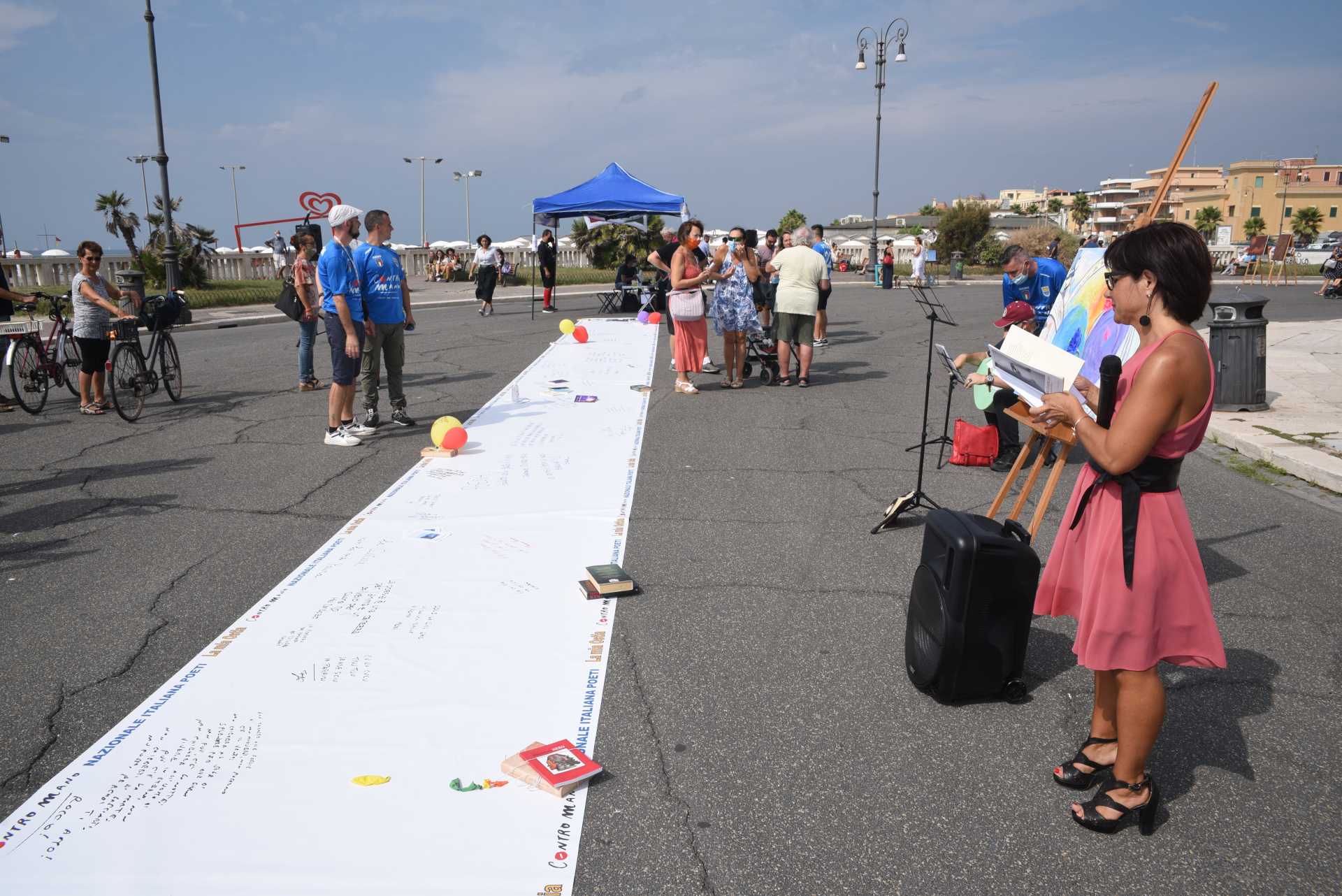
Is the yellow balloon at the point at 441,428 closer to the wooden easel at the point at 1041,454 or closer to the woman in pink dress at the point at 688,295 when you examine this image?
the woman in pink dress at the point at 688,295

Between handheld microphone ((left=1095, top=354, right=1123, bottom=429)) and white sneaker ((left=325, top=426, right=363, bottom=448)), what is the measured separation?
690 centimetres

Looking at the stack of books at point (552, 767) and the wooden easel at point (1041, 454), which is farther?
the wooden easel at point (1041, 454)

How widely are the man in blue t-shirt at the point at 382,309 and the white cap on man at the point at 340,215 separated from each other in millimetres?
136

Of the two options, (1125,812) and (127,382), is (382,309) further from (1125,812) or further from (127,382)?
(1125,812)

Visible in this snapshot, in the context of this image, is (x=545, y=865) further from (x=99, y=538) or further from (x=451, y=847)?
(x=99, y=538)

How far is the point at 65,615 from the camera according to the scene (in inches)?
183

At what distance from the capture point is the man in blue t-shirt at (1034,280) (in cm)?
797

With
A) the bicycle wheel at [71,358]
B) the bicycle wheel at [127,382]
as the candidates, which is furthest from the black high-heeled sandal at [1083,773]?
the bicycle wheel at [71,358]

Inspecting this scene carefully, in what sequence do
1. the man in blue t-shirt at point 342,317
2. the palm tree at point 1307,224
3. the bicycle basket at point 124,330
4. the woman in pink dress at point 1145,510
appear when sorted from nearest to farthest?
the woman in pink dress at point 1145,510 → the man in blue t-shirt at point 342,317 → the bicycle basket at point 124,330 → the palm tree at point 1307,224

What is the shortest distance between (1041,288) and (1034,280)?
103 mm

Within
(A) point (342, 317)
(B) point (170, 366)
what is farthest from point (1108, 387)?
(B) point (170, 366)

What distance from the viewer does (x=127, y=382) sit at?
9.36 meters

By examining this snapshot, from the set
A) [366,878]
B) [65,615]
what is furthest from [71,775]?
[65,615]

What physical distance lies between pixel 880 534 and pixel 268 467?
198 inches
